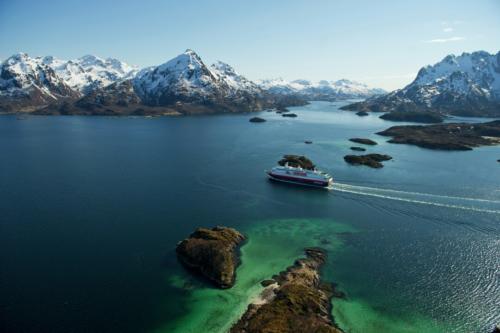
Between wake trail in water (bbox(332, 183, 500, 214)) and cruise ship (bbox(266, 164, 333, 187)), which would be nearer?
wake trail in water (bbox(332, 183, 500, 214))

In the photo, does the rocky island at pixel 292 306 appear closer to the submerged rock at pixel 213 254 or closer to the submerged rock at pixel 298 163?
the submerged rock at pixel 213 254

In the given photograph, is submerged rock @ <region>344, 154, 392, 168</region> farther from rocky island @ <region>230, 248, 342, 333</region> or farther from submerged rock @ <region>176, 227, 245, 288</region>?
rocky island @ <region>230, 248, 342, 333</region>

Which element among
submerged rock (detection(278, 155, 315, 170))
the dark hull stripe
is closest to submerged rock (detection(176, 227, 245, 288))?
the dark hull stripe

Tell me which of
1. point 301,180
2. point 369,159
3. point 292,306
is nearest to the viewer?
point 292,306

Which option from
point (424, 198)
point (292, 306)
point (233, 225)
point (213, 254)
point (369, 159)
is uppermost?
point (369, 159)

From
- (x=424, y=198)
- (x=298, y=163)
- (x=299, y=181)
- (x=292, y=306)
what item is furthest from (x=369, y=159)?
(x=292, y=306)

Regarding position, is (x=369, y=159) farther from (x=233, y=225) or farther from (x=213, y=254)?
(x=213, y=254)
